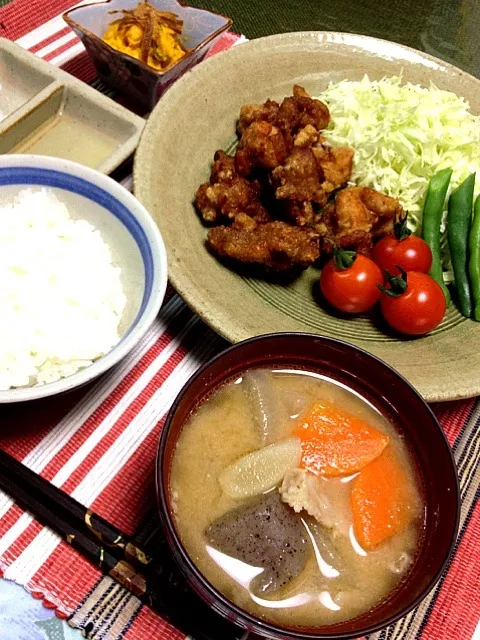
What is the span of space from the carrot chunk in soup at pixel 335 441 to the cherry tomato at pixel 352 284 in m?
0.73

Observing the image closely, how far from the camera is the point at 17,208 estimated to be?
2176mm

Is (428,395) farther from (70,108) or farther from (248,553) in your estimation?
(70,108)

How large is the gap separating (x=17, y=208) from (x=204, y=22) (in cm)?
160

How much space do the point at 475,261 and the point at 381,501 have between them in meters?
1.39

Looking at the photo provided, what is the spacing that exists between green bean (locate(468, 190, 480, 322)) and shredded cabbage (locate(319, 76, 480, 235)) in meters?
0.26

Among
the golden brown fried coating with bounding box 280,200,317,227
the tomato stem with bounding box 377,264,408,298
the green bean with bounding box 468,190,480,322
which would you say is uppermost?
the golden brown fried coating with bounding box 280,200,317,227

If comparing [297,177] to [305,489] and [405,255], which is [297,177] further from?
[305,489]

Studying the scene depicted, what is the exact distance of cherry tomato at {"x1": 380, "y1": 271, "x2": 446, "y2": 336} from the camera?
2.28 m

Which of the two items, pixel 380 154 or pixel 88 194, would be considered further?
pixel 380 154

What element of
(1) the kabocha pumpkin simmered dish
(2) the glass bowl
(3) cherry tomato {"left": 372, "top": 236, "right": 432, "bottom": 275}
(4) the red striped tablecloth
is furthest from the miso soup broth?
(1) the kabocha pumpkin simmered dish

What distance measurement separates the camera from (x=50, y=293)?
2.04 meters

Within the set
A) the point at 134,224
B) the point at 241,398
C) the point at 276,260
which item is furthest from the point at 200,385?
the point at 276,260

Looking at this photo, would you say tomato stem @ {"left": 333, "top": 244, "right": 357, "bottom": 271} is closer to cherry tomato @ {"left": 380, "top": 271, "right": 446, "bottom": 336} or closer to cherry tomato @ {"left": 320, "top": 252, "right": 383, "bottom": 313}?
cherry tomato @ {"left": 320, "top": 252, "right": 383, "bottom": 313}

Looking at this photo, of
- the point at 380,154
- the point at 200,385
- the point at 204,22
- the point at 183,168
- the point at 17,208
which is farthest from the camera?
the point at 204,22
